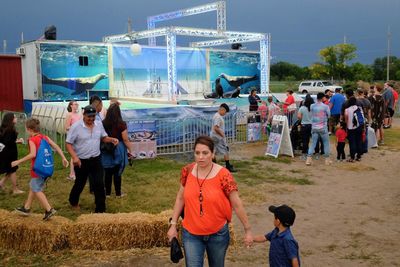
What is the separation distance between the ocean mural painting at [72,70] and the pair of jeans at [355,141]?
58.6 feet

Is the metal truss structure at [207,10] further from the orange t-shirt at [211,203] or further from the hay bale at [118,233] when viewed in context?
the orange t-shirt at [211,203]

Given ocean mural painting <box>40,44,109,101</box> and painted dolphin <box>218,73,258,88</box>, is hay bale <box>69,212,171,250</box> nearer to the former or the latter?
ocean mural painting <box>40,44,109,101</box>

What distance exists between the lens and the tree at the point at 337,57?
182ft

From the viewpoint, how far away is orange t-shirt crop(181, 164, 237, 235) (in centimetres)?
355

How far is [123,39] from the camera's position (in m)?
30.1

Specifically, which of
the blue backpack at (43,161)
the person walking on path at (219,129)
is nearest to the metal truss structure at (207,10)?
the person walking on path at (219,129)

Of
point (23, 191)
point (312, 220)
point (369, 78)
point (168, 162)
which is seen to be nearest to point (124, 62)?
point (168, 162)

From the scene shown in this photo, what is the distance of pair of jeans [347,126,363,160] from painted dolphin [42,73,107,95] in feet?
59.0

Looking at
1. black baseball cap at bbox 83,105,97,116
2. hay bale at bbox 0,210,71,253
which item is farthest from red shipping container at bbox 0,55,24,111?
hay bale at bbox 0,210,71,253

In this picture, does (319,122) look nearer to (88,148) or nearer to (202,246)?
(88,148)

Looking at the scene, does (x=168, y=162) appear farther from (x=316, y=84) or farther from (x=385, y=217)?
(x=316, y=84)

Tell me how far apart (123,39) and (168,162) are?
2036cm

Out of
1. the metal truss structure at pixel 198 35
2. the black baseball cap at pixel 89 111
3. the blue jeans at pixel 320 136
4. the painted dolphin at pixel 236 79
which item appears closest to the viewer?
the black baseball cap at pixel 89 111

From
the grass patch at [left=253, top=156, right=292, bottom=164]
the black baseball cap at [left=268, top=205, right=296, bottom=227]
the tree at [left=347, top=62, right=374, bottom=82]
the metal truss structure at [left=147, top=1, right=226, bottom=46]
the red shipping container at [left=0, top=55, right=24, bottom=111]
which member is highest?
the metal truss structure at [left=147, top=1, right=226, bottom=46]
